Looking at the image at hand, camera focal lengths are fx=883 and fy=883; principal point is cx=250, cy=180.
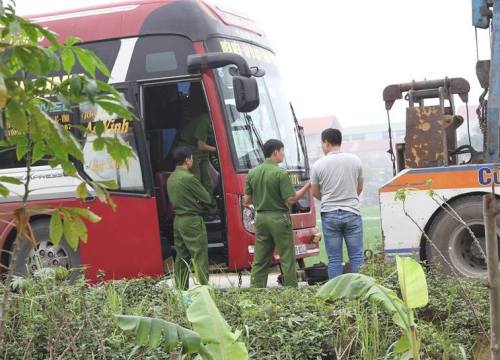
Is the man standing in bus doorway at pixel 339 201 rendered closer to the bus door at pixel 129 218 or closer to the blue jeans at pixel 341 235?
the blue jeans at pixel 341 235

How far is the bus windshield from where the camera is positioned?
984 centimetres

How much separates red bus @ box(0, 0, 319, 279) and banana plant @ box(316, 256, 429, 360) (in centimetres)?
555

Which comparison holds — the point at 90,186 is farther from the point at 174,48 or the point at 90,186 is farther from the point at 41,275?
the point at 174,48

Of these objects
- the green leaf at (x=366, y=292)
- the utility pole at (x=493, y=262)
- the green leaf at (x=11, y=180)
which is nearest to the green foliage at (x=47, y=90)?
the green leaf at (x=11, y=180)

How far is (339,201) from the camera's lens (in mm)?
8680

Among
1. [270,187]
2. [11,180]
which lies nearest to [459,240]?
[270,187]

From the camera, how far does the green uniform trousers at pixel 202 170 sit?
10117mm

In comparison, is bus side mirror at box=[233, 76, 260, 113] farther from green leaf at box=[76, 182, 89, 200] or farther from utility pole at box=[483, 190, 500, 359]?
utility pole at box=[483, 190, 500, 359]

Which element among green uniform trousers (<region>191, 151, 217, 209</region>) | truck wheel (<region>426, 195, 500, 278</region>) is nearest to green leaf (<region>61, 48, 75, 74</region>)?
truck wheel (<region>426, 195, 500, 278</region>)

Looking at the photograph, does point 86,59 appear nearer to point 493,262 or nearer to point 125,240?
point 493,262

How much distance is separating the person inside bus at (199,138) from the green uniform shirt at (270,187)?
4.61 feet

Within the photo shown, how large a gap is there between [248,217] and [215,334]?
18.9 ft

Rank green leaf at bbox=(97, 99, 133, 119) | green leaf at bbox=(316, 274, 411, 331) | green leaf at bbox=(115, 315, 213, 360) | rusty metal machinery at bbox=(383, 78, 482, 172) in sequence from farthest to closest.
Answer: rusty metal machinery at bbox=(383, 78, 482, 172)
green leaf at bbox=(316, 274, 411, 331)
green leaf at bbox=(115, 315, 213, 360)
green leaf at bbox=(97, 99, 133, 119)

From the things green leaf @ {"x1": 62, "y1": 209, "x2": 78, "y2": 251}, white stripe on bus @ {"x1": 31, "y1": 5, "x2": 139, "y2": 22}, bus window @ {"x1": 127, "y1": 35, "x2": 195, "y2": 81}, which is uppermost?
white stripe on bus @ {"x1": 31, "y1": 5, "x2": 139, "y2": 22}
